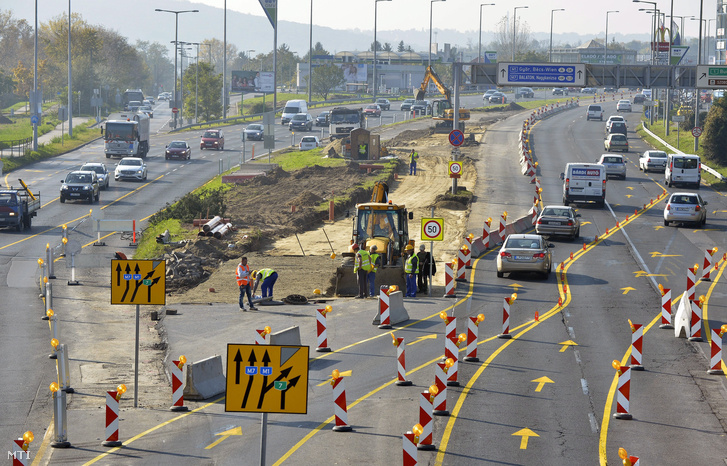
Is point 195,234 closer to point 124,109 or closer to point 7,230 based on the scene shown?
point 7,230

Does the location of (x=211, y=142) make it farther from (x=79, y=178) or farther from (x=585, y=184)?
(x=585, y=184)

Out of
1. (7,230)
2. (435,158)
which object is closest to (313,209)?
(7,230)

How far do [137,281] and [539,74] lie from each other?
3825 cm

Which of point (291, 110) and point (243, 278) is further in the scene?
point (291, 110)

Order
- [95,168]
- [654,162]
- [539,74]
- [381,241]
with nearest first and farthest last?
[381,241] → [539,74] → [95,168] → [654,162]

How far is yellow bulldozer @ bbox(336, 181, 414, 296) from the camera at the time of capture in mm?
29188

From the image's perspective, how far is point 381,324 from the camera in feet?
79.5

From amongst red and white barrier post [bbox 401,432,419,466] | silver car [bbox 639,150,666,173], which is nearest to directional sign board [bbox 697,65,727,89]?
silver car [bbox 639,150,666,173]

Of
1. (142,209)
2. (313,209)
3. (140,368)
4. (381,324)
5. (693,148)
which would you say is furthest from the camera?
(693,148)

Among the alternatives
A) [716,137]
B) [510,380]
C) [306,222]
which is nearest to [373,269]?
[510,380]

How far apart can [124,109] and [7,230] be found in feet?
317

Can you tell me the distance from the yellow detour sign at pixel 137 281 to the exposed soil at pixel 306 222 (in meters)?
11.1

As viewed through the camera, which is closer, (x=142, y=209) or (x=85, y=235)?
(x=85, y=235)

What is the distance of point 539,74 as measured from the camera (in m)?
51.8
